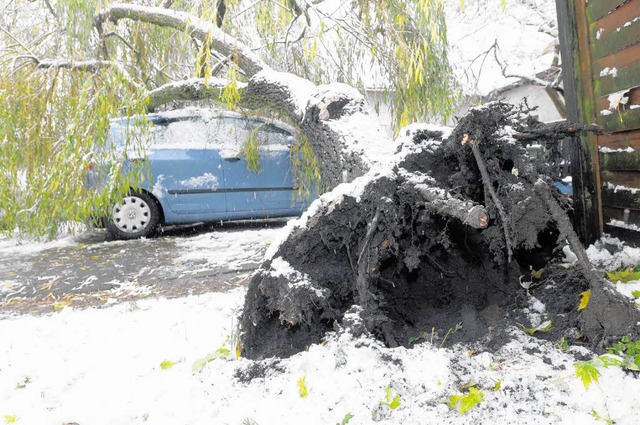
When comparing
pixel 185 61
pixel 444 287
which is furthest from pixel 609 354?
pixel 185 61

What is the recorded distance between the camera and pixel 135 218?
6.94 metres

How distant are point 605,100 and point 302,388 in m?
2.73

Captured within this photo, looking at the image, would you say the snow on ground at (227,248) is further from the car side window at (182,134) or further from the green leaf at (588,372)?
the green leaf at (588,372)

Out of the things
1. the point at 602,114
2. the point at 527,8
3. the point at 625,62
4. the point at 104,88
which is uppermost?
the point at 527,8

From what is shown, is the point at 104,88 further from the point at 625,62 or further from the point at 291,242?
the point at 625,62

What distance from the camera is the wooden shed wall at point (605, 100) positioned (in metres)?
2.91

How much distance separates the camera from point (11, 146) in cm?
485

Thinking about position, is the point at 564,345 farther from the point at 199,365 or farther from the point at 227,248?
the point at 227,248

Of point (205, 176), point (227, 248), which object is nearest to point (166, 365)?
point (227, 248)

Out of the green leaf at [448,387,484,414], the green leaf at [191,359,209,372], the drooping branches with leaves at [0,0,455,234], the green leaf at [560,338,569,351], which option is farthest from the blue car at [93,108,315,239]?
the green leaf at [448,387,484,414]

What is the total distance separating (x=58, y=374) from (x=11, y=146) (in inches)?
129

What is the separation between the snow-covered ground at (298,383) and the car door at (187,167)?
13.5 ft

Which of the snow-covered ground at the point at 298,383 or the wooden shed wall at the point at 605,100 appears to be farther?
the wooden shed wall at the point at 605,100

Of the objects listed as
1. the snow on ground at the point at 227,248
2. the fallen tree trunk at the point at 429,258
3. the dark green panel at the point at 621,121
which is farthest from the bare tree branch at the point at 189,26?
the dark green panel at the point at 621,121
